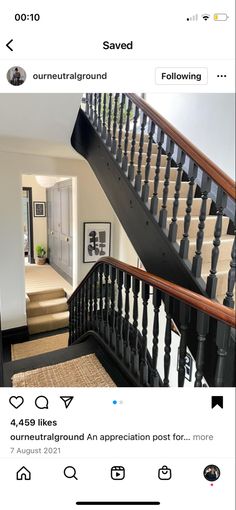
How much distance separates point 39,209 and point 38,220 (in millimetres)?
256

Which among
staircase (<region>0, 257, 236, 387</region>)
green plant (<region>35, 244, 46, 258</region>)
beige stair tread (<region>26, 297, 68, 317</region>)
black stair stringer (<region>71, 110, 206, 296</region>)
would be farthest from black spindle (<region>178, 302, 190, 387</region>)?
green plant (<region>35, 244, 46, 258</region>)

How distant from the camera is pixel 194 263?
4.54 ft

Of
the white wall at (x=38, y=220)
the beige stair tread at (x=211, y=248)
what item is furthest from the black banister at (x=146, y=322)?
the white wall at (x=38, y=220)

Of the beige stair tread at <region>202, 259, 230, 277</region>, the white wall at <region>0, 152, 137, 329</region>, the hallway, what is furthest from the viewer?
the hallway
